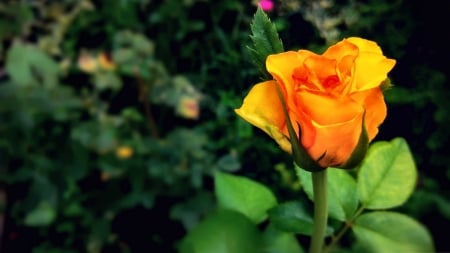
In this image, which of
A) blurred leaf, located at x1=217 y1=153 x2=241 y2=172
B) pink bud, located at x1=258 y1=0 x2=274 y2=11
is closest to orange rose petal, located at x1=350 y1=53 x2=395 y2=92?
pink bud, located at x1=258 y1=0 x2=274 y2=11

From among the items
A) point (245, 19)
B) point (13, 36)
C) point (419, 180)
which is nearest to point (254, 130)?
point (245, 19)

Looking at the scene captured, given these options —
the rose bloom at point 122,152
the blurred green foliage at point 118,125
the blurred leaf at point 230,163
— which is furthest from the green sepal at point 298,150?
the rose bloom at point 122,152

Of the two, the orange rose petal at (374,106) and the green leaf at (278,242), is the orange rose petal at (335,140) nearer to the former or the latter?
the orange rose petal at (374,106)

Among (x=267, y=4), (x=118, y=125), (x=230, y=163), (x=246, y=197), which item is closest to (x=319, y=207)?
(x=246, y=197)

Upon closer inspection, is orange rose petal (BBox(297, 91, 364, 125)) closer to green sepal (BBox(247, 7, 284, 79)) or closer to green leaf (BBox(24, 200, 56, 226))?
green sepal (BBox(247, 7, 284, 79))

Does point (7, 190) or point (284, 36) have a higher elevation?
point (284, 36)

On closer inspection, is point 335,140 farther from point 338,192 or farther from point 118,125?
point 118,125

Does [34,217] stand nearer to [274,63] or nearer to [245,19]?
[245,19]
